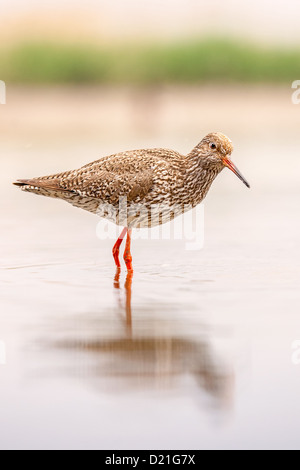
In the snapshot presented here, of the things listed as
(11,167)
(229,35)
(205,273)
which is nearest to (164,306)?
(205,273)

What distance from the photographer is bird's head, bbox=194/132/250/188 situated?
10.6 metres

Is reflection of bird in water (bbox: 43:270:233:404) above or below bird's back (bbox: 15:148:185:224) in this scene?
below

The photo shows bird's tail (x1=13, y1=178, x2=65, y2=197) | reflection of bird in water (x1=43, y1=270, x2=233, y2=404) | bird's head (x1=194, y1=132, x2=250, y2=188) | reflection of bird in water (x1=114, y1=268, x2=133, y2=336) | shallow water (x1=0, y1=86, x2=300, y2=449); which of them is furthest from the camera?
bird's tail (x1=13, y1=178, x2=65, y2=197)

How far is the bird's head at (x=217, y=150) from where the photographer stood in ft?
34.8

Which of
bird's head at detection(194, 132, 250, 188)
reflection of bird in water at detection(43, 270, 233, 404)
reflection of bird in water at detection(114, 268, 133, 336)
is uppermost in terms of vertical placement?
bird's head at detection(194, 132, 250, 188)

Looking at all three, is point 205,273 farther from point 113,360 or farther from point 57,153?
point 57,153

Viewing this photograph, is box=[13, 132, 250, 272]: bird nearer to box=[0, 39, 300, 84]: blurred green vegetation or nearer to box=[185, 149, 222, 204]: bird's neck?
box=[185, 149, 222, 204]: bird's neck

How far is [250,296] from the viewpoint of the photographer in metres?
8.79

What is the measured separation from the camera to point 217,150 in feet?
35.0

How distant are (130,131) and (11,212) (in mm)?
11249

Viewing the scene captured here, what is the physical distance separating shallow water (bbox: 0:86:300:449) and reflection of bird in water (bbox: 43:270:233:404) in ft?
0.04

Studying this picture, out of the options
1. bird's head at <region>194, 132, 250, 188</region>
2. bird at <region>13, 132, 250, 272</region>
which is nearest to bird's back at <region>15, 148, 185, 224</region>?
bird at <region>13, 132, 250, 272</region>

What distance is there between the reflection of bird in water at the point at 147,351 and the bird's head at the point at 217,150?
8.27 feet

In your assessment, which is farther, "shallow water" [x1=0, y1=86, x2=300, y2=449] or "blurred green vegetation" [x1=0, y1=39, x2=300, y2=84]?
"blurred green vegetation" [x1=0, y1=39, x2=300, y2=84]
